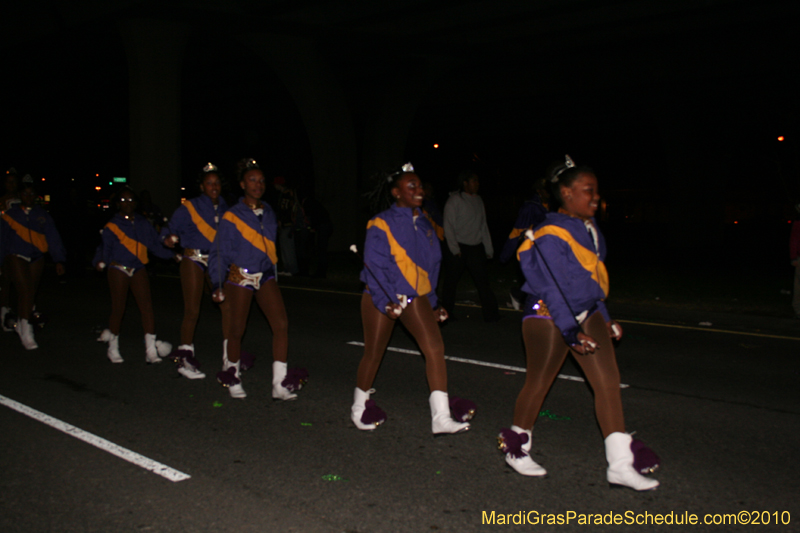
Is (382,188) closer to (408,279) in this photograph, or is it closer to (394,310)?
(408,279)

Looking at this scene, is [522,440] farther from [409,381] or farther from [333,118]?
[333,118]

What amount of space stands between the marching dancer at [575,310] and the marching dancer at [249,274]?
7.62 ft

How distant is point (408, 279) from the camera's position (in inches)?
191

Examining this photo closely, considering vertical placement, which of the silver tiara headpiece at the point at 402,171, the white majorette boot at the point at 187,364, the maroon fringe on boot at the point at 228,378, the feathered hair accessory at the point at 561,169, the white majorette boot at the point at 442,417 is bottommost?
the white majorette boot at the point at 187,364

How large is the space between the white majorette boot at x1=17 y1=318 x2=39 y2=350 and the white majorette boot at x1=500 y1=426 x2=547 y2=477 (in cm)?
605

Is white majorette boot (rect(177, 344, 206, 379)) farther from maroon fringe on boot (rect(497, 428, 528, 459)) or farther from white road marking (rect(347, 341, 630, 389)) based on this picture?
maroon fringe on boot (rect(497, 428, 528, 459))

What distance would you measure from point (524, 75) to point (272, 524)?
87.6 ft

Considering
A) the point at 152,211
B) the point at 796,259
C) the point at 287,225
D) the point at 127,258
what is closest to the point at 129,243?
the point at 127,258

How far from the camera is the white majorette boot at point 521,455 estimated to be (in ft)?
14.0

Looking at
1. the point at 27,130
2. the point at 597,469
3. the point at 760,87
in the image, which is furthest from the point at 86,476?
the point at 27,130

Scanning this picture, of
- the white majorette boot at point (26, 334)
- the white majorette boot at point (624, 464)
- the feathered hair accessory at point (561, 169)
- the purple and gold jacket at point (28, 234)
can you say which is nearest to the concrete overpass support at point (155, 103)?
the purple and gold jacket at point (28, 234)

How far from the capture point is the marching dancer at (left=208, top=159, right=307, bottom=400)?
5.82 meters

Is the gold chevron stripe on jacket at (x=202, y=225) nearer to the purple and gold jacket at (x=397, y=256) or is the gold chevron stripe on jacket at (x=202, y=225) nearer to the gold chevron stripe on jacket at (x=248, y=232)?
the gold chevron stripe on jacket at (x=248, y=232)

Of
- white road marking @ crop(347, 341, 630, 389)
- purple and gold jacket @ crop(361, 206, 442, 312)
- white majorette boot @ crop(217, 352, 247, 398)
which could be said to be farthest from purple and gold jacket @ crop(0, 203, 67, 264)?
purple and gold jacket @ crop(361, 206, 442, 312)
